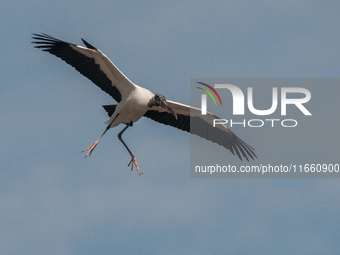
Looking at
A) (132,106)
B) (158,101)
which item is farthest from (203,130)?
(132,106)

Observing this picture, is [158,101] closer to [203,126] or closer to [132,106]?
[132,106]

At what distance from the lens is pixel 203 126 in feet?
145

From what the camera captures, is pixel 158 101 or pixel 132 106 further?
pixel 158 101

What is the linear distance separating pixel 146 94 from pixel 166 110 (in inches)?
65.1

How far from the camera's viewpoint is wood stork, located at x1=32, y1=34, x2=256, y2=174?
4169 cm

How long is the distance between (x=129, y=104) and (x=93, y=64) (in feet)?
6.05

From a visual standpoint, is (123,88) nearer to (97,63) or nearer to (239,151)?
(97,63)

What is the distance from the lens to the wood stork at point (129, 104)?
1641 inches

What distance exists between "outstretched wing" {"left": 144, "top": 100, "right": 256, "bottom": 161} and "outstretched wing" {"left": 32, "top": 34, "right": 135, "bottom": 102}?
2.15 metres

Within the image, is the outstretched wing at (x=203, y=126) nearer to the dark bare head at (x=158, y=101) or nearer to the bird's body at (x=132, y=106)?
the dark bare head at (x=158, y=101)

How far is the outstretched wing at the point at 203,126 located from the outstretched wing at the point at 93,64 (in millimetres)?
2147

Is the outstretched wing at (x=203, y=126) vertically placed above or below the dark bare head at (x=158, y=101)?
below

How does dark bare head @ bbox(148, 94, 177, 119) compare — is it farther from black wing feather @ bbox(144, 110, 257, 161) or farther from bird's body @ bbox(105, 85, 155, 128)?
black wing feather @ bbox(144, 110, 257, 161)

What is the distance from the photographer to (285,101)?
144 ft
